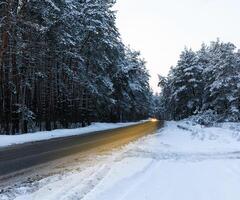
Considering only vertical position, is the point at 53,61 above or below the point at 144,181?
above

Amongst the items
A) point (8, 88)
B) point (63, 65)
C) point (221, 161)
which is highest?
point (63, 65)

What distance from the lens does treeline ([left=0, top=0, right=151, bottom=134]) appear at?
27625 millimetres

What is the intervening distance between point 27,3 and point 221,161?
18626 millimetres

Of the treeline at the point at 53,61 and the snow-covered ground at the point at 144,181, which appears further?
the treeline at the point at 53,61

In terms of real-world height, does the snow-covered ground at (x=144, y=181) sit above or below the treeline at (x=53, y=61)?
below

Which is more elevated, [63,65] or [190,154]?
[63,65]

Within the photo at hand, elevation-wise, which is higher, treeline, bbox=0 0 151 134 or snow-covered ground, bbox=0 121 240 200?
treeline, bbox=0 0 151 134

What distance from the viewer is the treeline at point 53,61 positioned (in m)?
27.6

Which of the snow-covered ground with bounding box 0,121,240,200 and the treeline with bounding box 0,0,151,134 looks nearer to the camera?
the snow-covered ground with bounding box 0,121,240,200

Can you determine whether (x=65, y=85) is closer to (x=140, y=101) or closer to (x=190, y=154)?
(x=190, y=154)

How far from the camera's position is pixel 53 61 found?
1373 inches

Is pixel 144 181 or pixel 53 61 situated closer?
pixel 144 181

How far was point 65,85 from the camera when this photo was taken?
3934 centimetres

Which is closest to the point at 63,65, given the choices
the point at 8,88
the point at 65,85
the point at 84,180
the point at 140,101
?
the point at 65,85
